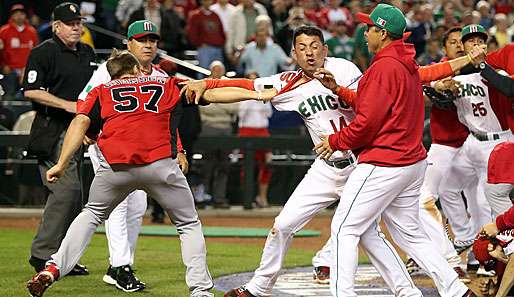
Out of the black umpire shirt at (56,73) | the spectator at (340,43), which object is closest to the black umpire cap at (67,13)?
the black umpire shirt at (56,73)

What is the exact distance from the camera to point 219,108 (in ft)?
57.8

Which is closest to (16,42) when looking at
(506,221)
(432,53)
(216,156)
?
(216,156)

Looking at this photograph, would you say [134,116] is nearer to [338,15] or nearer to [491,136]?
[491,136]

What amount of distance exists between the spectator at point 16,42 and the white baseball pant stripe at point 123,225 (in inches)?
360

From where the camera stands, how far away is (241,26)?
20438 millimetres

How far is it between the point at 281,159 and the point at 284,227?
932 cm

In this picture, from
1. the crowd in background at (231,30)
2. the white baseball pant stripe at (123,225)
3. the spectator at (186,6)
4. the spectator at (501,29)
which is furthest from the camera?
the spectator at (186,6)

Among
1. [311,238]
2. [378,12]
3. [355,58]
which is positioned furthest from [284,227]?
[355,58]

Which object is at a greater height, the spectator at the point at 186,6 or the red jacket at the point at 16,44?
the spectator at the point at 186,6

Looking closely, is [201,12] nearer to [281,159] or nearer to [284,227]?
[281,159]

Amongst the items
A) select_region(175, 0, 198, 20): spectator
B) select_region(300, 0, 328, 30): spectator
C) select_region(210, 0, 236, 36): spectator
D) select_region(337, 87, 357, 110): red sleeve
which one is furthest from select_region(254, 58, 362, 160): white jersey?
select_region(175, 0, 198, 20): spectator

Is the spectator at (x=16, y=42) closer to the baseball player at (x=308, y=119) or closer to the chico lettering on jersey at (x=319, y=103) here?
the baseball player at (x=308, y=119)

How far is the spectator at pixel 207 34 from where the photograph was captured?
1975 cm

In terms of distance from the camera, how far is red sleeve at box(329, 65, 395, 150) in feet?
24.8
